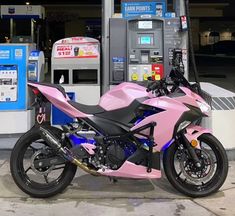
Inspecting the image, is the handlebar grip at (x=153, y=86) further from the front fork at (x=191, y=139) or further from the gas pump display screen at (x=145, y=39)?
the gas pump display screen at (x=145, y=39)

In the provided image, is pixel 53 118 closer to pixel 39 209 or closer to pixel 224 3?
pixel 39 209

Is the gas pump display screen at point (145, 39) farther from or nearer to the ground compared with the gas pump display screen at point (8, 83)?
farther from the ground

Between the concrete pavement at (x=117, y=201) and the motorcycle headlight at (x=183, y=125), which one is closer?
the concrete pavement at (x=117, y=201)

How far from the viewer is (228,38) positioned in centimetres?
4547

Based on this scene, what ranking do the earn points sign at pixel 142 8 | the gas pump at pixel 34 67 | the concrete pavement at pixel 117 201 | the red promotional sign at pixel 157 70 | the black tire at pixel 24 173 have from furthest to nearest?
the earn points sign at pixel 142 8
the red promotional sign at pixel 157 70
the gas pump at pixel 34 67
the black tire at pixel 24 173
the concrete pavement at pixel 117 201

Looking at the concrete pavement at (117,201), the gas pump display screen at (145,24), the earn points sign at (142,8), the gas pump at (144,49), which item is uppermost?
the earn points sign at (142,8)

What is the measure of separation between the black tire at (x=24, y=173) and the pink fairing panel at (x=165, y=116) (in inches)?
31.8

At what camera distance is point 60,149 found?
4758mm

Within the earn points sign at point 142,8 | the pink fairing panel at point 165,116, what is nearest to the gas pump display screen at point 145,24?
the earn points sign at point 142,8

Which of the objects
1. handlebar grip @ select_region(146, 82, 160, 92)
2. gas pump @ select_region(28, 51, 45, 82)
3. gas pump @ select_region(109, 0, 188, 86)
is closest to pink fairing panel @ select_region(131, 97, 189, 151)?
handlebar grip @ select_region(146, 82, 160, 92)

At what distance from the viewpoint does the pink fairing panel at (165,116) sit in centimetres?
473

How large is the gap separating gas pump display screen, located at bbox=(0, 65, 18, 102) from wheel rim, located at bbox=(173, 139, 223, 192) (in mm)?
2640

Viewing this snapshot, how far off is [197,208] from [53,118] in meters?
2.82

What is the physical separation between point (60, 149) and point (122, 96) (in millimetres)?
778
